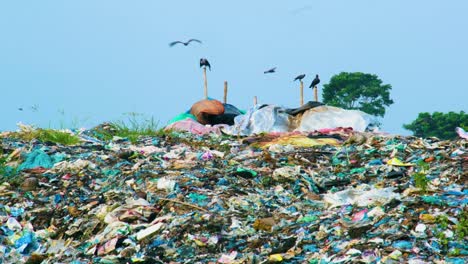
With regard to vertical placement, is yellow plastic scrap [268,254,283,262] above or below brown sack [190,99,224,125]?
below

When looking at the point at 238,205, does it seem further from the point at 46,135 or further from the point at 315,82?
the point at 315,82

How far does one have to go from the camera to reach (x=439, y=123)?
19297 millimetres

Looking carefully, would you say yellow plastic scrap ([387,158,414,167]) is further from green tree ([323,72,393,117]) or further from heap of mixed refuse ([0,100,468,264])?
green tree ([323,72,393,117])

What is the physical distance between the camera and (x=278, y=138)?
978cm

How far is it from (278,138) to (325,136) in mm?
758

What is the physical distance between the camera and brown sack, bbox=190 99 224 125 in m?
A: 14.3

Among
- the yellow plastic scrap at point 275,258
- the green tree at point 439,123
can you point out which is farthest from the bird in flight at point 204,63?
the yellow plastic scrap at point 275,258

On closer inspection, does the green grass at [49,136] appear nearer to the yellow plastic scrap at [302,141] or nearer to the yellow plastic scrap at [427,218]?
the yellow plastic scrap at [302,141]

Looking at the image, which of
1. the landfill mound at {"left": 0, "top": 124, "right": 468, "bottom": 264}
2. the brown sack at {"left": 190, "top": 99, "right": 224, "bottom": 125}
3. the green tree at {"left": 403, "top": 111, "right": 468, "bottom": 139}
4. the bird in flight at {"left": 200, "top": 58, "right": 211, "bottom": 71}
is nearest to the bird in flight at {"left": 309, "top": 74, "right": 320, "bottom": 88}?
the bird in flight at {"left": 200, "top": 58, "right": 211, "bottom": 71}

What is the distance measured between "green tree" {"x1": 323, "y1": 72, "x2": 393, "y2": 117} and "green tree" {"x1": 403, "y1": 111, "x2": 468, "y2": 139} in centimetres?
181

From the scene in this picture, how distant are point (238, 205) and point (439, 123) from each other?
15450 millimetres

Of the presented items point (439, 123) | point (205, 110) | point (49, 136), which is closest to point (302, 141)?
point (49, 136)

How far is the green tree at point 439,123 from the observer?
62.8ft

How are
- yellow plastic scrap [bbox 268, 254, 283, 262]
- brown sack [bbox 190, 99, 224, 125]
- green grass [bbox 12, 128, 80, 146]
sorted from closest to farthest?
yellow plastic scrap [bbox 268, 254, 283, 262] < green grass [bbox 12, 128, 80, 146] < brown sack [bbox 190, 99, 224, 125]
